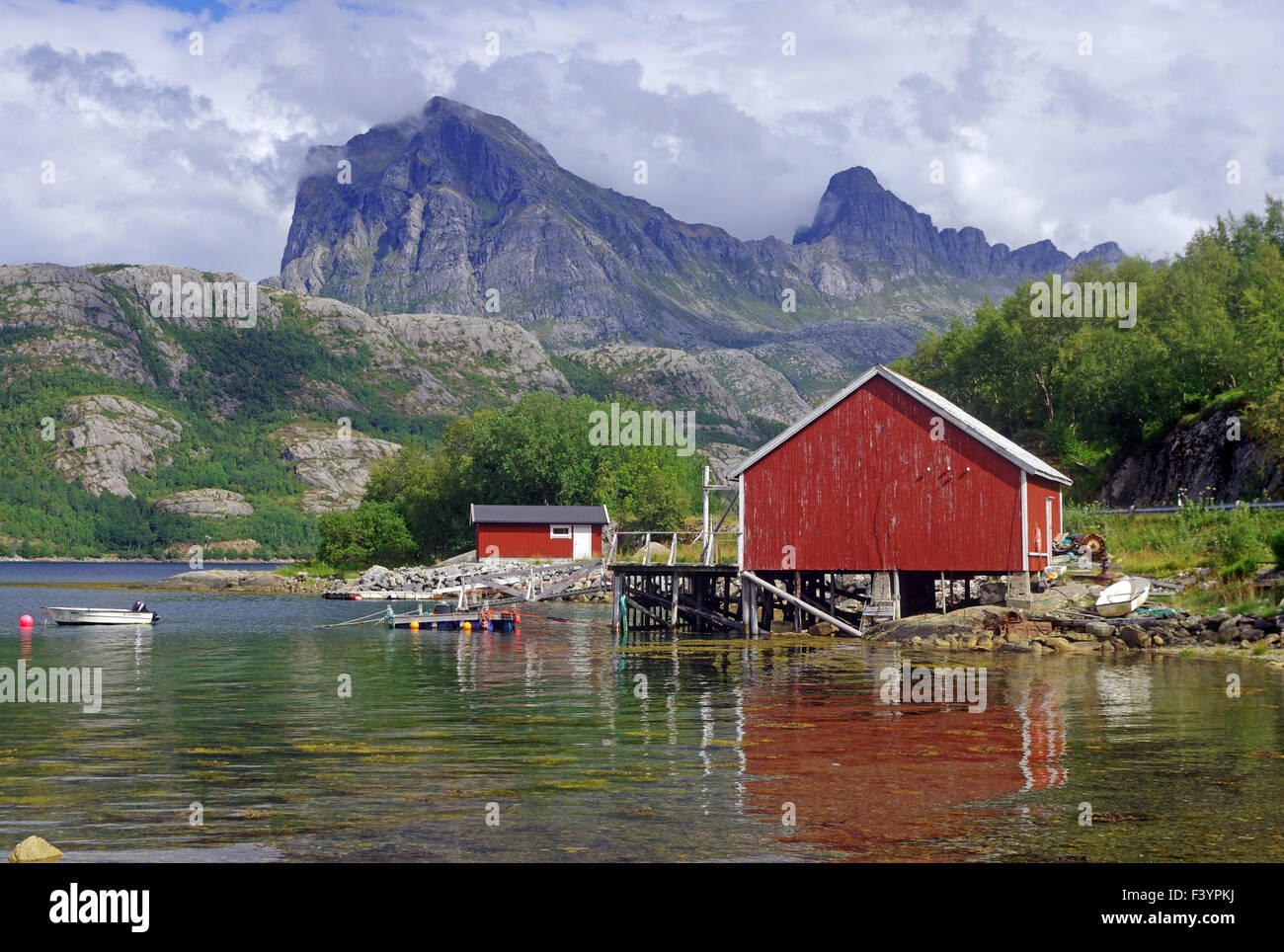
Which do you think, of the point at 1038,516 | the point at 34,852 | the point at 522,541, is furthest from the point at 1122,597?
the point at 522,541

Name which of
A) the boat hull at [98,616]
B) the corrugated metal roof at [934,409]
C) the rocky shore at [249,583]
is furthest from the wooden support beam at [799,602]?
the rocky shore at [249,583]

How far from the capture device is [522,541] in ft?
298

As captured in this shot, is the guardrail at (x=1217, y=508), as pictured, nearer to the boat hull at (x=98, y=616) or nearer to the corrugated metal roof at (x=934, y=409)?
the corrugated metal roof at (x=934, y=409)

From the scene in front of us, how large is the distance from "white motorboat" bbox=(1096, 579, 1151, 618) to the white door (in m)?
54.5

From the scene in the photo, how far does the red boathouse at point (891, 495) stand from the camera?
4153 centimetres

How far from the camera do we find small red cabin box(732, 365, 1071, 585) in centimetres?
4156

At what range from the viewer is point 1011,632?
38844 millimetres

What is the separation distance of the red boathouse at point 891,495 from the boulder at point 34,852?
33365 mm

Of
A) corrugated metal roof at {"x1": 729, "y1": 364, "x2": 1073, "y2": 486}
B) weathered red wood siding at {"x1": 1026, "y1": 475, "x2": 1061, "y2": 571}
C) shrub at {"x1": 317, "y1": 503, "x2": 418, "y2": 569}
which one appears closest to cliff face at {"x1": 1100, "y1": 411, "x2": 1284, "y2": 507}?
weathered red wood siding at {"x1": 1026, "y1": 475, "x2": 1061, "y2": 571}

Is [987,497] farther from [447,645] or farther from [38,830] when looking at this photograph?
[38,830]

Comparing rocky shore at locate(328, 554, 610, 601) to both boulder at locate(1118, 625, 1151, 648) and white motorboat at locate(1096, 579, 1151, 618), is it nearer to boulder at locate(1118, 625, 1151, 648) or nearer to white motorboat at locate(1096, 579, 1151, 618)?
white motorboat at locate(1096, 579, 1151, 618)
